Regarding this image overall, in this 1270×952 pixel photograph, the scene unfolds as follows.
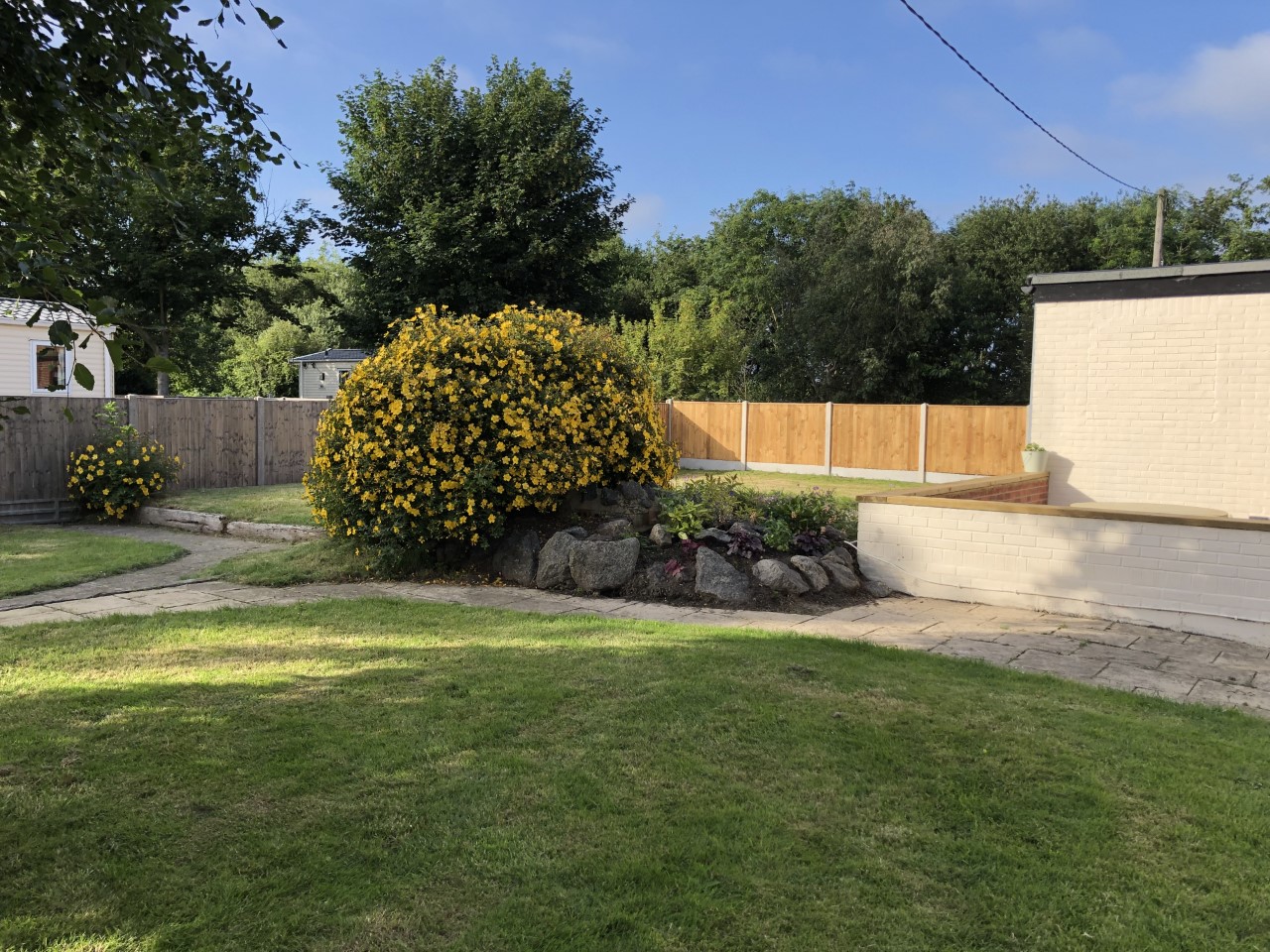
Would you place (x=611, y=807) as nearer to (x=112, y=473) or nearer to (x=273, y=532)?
(x=273, y=532)

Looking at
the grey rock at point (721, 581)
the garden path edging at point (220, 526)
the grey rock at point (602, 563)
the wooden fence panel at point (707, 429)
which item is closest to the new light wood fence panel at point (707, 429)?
the wooden fence panel at point (707, 429)

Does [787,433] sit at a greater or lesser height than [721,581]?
greater

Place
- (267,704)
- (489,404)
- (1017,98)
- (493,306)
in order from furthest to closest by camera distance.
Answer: (493,306) < (1017,98) < (489,404) < (267,704)

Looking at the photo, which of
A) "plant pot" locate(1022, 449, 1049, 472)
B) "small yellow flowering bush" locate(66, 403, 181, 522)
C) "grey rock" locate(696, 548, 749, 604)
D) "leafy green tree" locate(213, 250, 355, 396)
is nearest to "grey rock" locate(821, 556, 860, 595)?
"grey rock" locate(696, 548, 749, 604)

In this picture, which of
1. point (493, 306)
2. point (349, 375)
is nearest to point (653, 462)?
point (349, 375)

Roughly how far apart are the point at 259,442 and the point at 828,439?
12.6m

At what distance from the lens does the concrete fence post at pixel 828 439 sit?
20.8 meters

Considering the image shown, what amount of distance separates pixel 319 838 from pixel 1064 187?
1442 inches

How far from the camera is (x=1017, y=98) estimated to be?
12.0 m

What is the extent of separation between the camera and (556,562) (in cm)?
739

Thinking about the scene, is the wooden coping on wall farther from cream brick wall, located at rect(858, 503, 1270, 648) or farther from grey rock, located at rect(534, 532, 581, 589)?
grey rock, located at rect(534, 532, 581, 589)

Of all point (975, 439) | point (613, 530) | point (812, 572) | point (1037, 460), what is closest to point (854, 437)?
point (975, 439)

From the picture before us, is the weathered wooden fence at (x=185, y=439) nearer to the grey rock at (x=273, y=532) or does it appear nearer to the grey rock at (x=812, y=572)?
the grey rock at (x=273, y=532)

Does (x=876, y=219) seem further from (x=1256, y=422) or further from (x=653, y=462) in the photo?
(x=653, y=462)
